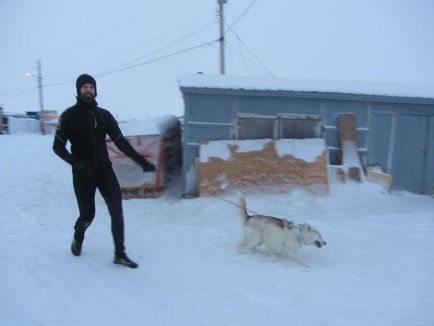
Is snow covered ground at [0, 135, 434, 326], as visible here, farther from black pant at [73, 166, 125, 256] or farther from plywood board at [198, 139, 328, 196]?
plywood board at [198, 139, 328, 196]

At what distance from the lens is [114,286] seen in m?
4.22

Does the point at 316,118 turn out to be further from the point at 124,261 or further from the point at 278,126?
the point at 124,261

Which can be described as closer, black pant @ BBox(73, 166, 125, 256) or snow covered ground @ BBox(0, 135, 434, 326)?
snow covered ground @ BBox(0, 135, 434, 326)

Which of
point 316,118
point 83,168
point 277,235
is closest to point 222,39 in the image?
point 316,118

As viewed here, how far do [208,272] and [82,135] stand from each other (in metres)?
2.02

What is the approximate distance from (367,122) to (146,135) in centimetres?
519

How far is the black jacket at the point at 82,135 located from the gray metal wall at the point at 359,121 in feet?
15.4

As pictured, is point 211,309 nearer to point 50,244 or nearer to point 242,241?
point 242,241

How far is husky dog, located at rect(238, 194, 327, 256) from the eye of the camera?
16.7 ft

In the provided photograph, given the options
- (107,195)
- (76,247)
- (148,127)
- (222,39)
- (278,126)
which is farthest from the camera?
(222,39)

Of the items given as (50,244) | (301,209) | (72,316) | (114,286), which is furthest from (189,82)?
(72,316)

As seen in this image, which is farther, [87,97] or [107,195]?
[107,195]

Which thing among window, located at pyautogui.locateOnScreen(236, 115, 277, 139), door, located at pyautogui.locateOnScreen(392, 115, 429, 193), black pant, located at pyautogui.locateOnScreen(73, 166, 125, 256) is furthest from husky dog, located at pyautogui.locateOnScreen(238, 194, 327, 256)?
door, located at pyautogui.locateOnScreen(392, 115, 429, 193)

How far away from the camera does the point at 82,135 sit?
4.51 m
